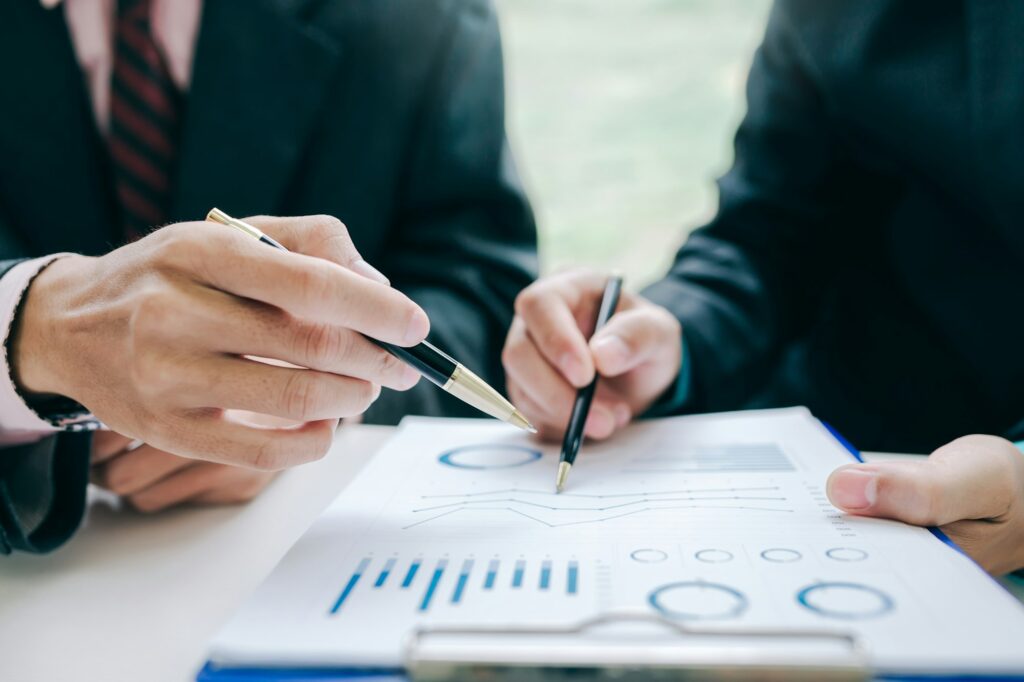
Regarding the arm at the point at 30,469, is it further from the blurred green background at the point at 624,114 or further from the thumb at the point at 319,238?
the blurred green background at the point at 624,114

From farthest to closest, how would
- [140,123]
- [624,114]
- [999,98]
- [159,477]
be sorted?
[624,114] < [140,123] < [999,98] < [159,477]

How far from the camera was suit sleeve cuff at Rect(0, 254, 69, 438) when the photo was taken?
0.37 meters

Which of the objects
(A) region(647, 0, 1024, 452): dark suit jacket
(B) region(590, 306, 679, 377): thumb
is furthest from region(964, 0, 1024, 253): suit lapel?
(B) region(590, 306, 679, 377): thumb

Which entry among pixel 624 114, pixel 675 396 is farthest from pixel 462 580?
pixel 624 114

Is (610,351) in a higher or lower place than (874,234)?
lower

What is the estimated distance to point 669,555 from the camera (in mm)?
315

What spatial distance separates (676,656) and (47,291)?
33 cm

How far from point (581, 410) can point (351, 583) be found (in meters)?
0.22

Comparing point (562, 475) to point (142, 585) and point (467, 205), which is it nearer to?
point (142, 585)

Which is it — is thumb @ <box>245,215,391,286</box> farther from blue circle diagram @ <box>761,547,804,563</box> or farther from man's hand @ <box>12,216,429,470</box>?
blue circle diagram @ <box>761,547,804,563</box>

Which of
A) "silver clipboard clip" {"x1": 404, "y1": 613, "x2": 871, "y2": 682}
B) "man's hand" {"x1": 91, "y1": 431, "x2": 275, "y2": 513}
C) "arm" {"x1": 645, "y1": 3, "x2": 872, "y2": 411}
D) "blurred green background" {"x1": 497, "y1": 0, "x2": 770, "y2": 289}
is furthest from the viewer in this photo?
"blurred green background" {"x1": 497, "y1": 0, "x2": 770, "y2": 289}

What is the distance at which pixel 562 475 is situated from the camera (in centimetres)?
42

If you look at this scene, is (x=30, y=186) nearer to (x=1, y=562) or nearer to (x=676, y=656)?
(x=1, y=562)

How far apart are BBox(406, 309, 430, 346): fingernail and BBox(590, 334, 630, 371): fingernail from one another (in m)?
0.19
